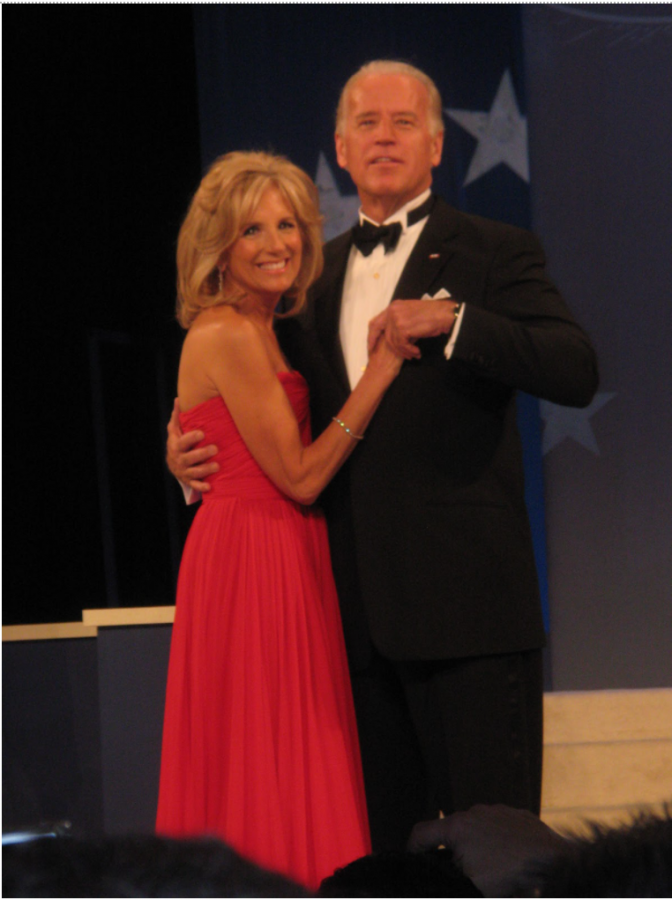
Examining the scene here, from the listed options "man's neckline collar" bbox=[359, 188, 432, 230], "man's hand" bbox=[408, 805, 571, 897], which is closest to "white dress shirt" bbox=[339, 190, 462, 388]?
"man's neckline collar" bbox=[359, 188, 432, 230]

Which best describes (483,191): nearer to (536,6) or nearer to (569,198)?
(569,198)

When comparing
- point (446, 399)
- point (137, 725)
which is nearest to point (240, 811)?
point (137, 725)

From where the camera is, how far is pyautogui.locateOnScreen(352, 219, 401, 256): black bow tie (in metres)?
1.83

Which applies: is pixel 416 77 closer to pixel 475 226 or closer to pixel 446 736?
pixel 475 226

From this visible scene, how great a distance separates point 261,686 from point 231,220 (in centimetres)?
85

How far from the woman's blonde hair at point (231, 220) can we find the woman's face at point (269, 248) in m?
0.01

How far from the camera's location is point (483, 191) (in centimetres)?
300

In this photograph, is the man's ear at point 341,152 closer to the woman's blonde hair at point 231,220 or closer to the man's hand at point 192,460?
the woman's blonde hair at point 231,220

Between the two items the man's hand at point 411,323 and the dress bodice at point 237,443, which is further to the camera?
the dress bodice at point 237,443

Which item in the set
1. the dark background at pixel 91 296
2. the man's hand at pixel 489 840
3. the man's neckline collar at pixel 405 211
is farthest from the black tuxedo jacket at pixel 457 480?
the dark background at pixel 91 296

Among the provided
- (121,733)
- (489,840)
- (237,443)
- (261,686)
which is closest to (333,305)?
(237,443)

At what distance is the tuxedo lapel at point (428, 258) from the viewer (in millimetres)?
1764

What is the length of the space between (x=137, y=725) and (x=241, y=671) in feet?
1.79

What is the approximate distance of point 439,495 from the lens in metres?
1.70
